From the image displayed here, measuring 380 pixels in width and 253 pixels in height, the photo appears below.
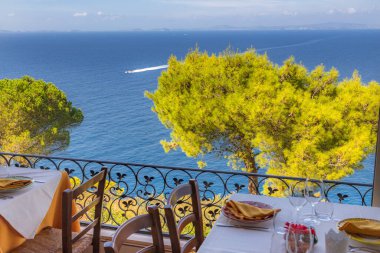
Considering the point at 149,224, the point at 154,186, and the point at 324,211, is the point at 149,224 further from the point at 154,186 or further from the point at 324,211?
the point at 154,186

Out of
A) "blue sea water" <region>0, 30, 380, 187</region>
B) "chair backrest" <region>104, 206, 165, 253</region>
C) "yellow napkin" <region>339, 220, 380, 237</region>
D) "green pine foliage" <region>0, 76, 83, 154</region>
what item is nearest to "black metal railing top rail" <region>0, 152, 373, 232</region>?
"yellow napkin" <region>339, 220, 380, 237</region>

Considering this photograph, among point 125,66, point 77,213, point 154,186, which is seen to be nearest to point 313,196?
point 77,213

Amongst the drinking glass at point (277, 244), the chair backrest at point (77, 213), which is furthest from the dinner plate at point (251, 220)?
the chair backrest at point (77, 213)

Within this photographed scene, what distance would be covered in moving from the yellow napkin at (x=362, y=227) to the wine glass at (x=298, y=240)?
0.40 meters

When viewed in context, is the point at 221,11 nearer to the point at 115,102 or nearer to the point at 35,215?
the point at 115,102

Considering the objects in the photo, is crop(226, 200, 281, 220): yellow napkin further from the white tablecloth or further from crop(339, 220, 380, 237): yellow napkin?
the white tablecloth

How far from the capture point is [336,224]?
6.54 ft

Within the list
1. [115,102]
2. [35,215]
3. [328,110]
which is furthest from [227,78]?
[115,102]

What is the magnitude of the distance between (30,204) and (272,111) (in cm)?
699

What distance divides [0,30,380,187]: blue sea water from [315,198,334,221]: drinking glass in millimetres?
10121

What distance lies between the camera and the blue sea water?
1438cm

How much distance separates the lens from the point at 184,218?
7.07 ft

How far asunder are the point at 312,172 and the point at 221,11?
795cm

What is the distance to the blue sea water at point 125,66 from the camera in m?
14.4
